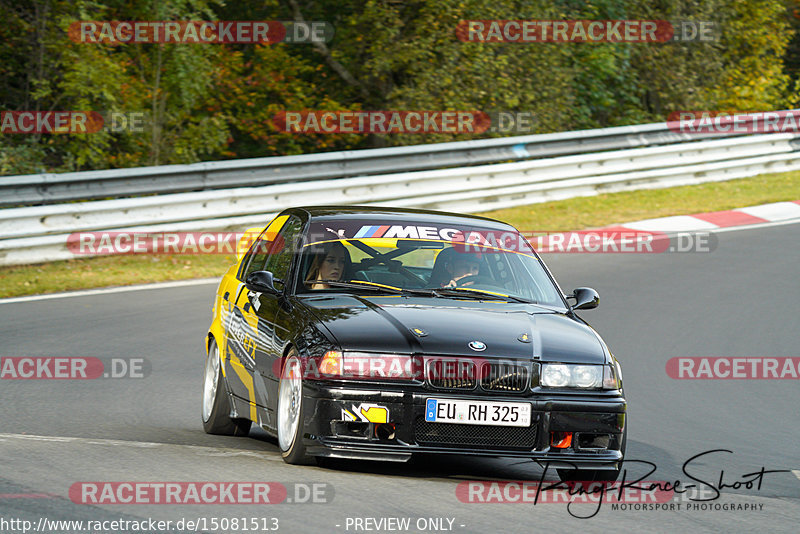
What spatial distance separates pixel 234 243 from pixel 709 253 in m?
6.36

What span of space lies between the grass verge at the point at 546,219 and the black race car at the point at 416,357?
7.22m

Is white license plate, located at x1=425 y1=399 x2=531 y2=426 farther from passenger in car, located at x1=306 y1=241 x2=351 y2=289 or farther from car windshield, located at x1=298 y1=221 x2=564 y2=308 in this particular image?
passenger in car, located at x1=306 y1=241 x2=351 y2=289

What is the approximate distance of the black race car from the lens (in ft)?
19.5

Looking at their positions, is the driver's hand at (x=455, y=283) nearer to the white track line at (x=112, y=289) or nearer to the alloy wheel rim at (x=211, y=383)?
the alloy wheel rim at (x=211, y=383)

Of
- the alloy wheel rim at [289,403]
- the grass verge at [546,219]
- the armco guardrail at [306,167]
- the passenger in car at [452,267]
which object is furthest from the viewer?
the armco guardrail at [306,167]

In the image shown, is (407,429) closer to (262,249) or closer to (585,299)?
(585,299)

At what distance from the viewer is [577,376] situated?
6219 mm

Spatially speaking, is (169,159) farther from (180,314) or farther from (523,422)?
(523,422)

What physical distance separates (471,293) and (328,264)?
0.87 meters

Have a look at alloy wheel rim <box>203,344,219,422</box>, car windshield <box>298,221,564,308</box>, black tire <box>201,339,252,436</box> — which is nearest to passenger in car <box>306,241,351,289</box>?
car windshield <box>298,221,564,308</box>

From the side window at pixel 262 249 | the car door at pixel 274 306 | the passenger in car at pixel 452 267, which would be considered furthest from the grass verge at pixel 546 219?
the passenger in car at pixel 452 267

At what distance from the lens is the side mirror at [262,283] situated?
703cm

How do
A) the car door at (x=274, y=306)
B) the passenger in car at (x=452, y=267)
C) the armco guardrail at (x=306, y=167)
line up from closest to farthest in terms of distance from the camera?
the car door at (x=274, y=306)
the passenger in car at (x=452, y=267)
the armco guardrail at (x=306, y=167)

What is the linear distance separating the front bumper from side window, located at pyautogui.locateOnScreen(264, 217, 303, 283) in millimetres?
1498
